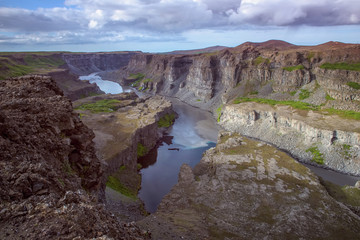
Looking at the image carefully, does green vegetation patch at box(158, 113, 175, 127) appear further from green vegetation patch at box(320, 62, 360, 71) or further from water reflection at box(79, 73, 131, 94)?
water reflection at box(79, 73, 131, 94)

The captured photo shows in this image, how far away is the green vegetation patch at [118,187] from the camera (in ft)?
125

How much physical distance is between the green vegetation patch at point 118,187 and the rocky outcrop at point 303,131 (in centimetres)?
3812

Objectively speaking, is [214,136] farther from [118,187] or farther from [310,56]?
[310,56]

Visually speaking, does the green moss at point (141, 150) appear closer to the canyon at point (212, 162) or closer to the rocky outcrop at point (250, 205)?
the canyon at point (212, 162)

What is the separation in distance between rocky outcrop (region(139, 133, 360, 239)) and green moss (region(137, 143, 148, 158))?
1520 cm

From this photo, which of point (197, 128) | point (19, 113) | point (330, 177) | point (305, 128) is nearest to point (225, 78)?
→ point (197, 128)

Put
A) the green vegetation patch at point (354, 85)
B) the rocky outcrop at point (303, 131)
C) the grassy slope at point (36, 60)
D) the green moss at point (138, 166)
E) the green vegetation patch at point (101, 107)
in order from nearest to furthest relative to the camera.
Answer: the green moss at point (138, 166)
the rocky outcrop at point (303, 131)
the green vegetation patch at point (354, 85)
the green vegetation patch at point (101, 107)
the grassy slope at point (36, 60)

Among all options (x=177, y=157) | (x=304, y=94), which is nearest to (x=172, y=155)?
(x=177, y=157)

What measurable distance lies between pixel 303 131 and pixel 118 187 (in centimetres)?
4577

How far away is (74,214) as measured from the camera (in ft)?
34.4

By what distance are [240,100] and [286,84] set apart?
20.5 m

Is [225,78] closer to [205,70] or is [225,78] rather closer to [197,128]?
[205,70]

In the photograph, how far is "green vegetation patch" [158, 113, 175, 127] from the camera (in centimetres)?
7925

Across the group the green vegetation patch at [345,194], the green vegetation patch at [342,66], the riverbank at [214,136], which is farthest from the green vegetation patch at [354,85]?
the green vegetation patch at [345,194]
